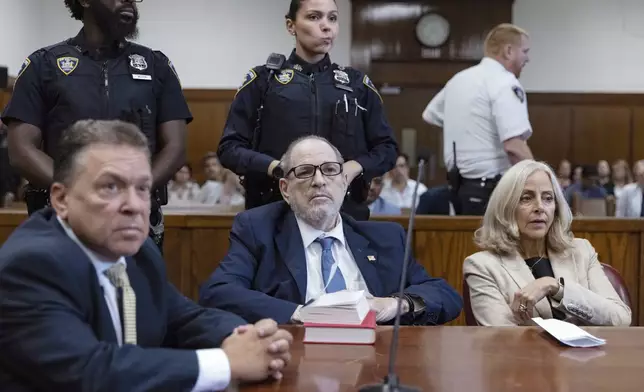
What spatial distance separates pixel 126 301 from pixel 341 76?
1.92 m

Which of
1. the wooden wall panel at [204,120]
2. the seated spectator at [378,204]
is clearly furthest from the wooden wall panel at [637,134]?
the seated spectator at [378,204]

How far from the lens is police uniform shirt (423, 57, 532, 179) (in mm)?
4473

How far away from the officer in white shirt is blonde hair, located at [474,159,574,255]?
56.8 inches

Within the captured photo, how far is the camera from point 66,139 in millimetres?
1603

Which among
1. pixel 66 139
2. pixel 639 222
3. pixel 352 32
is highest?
pixel 352 32

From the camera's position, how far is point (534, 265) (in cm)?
288

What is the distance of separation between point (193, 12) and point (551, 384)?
965cm

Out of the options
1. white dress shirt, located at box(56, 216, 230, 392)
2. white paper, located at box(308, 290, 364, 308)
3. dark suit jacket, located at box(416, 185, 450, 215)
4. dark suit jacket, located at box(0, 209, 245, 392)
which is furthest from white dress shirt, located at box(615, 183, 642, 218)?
dark suit jacket, located at box(0, 209, 245, 392)

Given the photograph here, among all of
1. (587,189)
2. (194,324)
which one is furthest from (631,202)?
(194,324)

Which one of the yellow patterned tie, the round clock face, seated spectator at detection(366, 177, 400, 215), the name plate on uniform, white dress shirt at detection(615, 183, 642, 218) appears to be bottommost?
white dress shirt at detection(615, 183, 642, 218)

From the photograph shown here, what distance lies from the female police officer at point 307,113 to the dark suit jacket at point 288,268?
425 mm

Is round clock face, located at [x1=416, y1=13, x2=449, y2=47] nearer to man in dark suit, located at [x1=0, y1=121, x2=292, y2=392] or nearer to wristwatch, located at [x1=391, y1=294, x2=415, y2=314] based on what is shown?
wristwatch, located at [x1=391, y1=294, x2=415, y2=314]

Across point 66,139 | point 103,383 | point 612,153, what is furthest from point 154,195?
point 612,153

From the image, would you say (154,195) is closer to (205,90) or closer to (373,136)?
(373,136)
